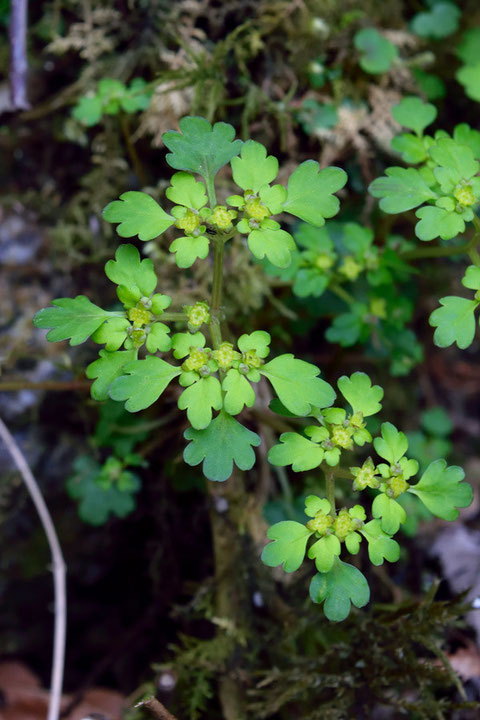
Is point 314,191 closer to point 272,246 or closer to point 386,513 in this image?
point 272,246

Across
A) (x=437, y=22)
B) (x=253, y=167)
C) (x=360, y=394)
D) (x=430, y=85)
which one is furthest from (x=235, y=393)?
(x=437, y=22)

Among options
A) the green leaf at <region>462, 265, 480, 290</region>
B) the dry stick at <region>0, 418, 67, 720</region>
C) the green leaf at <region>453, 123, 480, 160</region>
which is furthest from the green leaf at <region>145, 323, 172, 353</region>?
the green leaf at <region>453, 123, 480, 160</region>

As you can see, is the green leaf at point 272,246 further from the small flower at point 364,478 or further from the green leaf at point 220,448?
the small flower at point 364,478

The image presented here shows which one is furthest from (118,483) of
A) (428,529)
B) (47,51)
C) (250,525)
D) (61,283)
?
(47,51)

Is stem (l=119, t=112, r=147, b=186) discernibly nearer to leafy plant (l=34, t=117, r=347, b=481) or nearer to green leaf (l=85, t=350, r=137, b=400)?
leafy plant (l=34, t=117, r=347, b=481)

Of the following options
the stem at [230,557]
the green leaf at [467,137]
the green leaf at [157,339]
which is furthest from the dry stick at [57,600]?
the green leaf at [467,137]

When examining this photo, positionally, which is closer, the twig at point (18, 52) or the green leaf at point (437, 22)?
the twig at point (18, 52)
